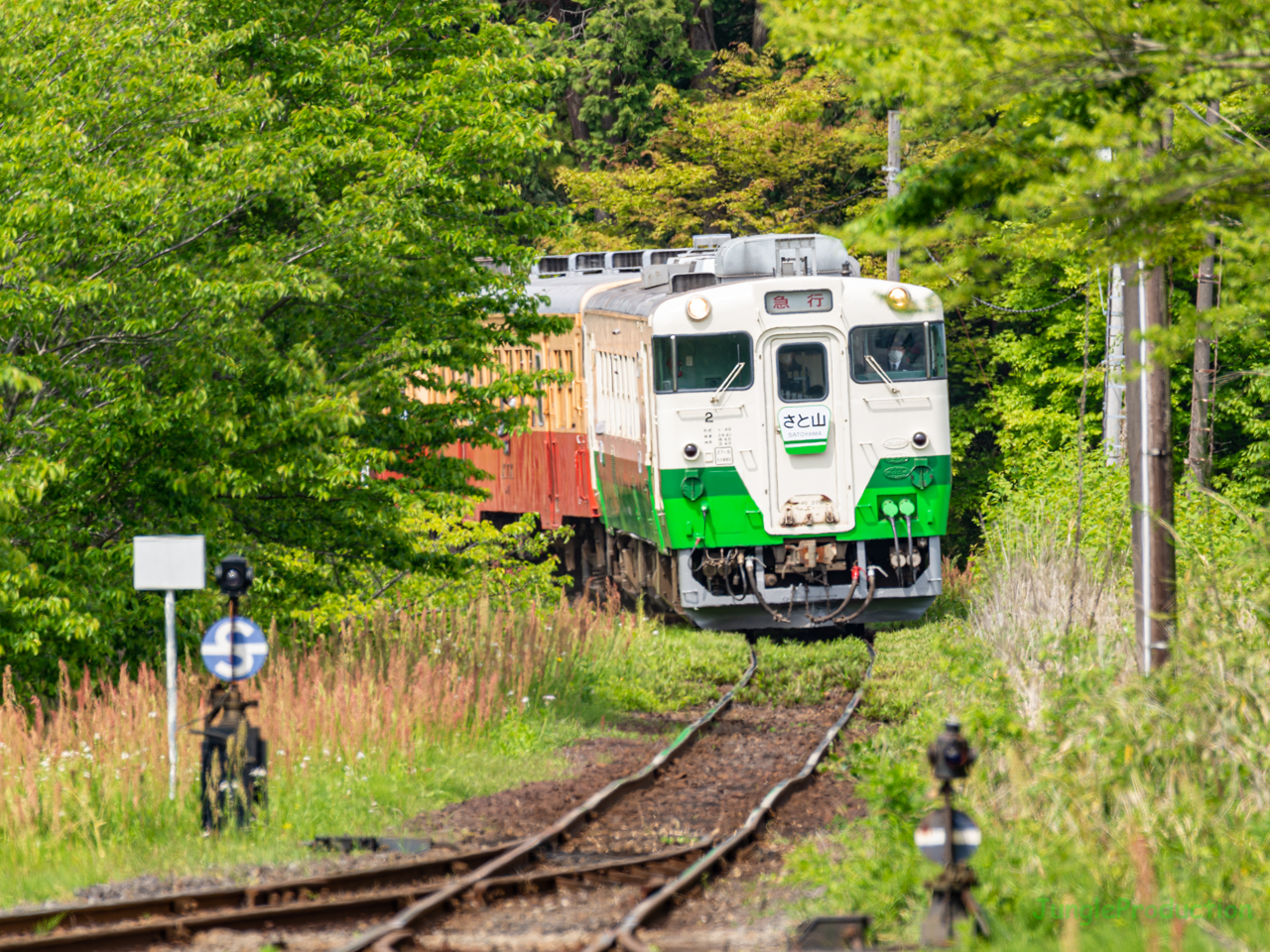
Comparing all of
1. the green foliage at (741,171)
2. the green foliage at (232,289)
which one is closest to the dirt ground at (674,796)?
the green foliage at (232,289)

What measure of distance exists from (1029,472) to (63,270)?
15.9 metres

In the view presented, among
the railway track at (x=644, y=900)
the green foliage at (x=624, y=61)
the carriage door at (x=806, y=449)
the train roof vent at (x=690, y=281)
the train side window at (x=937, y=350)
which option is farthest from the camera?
the green foliage at (x=624, y=61)

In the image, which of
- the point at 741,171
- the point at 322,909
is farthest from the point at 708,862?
the point at 741,171

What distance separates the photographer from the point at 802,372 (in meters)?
16.8

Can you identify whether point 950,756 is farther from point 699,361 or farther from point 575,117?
point 575,117

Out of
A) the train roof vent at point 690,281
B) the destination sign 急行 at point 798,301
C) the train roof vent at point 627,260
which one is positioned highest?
the train roof vent at point 627,260

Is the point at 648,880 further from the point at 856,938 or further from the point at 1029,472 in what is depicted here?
the point at 1029,472

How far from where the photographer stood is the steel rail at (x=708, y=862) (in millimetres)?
7137

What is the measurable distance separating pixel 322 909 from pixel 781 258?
10.9 metres

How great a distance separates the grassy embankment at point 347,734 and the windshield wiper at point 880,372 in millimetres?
2693

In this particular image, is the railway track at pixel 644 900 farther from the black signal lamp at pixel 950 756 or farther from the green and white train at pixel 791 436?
the green and white train at pixel 791 436

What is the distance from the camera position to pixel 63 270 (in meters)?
11.8

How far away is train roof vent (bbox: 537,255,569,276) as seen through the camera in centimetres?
2389

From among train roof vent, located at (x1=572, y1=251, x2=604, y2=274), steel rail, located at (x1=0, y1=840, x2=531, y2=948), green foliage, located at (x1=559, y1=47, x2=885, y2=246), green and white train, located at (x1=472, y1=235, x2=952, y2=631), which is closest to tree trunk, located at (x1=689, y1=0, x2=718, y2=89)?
green foliage, located at (x1=559, y1=47, x2=885, y2=246)
